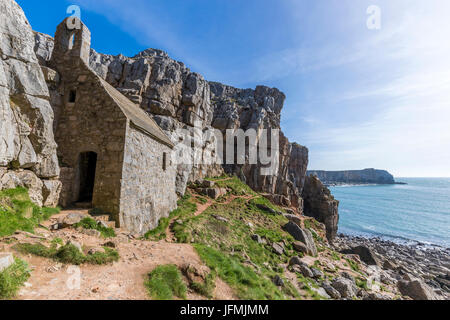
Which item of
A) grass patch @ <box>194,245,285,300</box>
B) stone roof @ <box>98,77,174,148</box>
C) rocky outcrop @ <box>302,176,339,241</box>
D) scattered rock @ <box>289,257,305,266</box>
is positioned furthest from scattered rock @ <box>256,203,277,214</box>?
rocky outcrop @ <box>302,176,339,241</box>

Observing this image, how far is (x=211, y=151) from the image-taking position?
4000 centimetres

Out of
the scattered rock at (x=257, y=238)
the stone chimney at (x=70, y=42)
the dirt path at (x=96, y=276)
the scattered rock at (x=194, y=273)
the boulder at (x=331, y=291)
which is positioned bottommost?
the boulder at (x=331, y=291)

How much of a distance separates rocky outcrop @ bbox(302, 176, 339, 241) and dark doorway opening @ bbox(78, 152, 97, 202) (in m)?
47.1

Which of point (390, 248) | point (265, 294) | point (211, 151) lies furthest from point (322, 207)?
point (265, 294)

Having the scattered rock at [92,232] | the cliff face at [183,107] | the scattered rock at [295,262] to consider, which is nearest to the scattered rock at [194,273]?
the scattered rock at [92,232]

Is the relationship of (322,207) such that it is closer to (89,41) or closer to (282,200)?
(282,200)

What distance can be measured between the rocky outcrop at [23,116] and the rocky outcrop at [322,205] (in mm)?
49777

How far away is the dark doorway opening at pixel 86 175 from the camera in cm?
1198

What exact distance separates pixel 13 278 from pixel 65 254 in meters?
1.58

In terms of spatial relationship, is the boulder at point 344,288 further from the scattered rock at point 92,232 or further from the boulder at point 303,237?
the scattered rock at point 92,232

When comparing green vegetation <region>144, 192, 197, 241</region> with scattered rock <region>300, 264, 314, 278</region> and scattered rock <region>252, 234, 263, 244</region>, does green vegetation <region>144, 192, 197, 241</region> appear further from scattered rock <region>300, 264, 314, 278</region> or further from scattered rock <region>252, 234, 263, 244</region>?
scattered rock <region>300, 264, 314, 278</region>

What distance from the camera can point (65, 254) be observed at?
17.8 feet

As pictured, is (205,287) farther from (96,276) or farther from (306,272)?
(306,272)

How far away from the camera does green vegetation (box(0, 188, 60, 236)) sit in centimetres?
601
